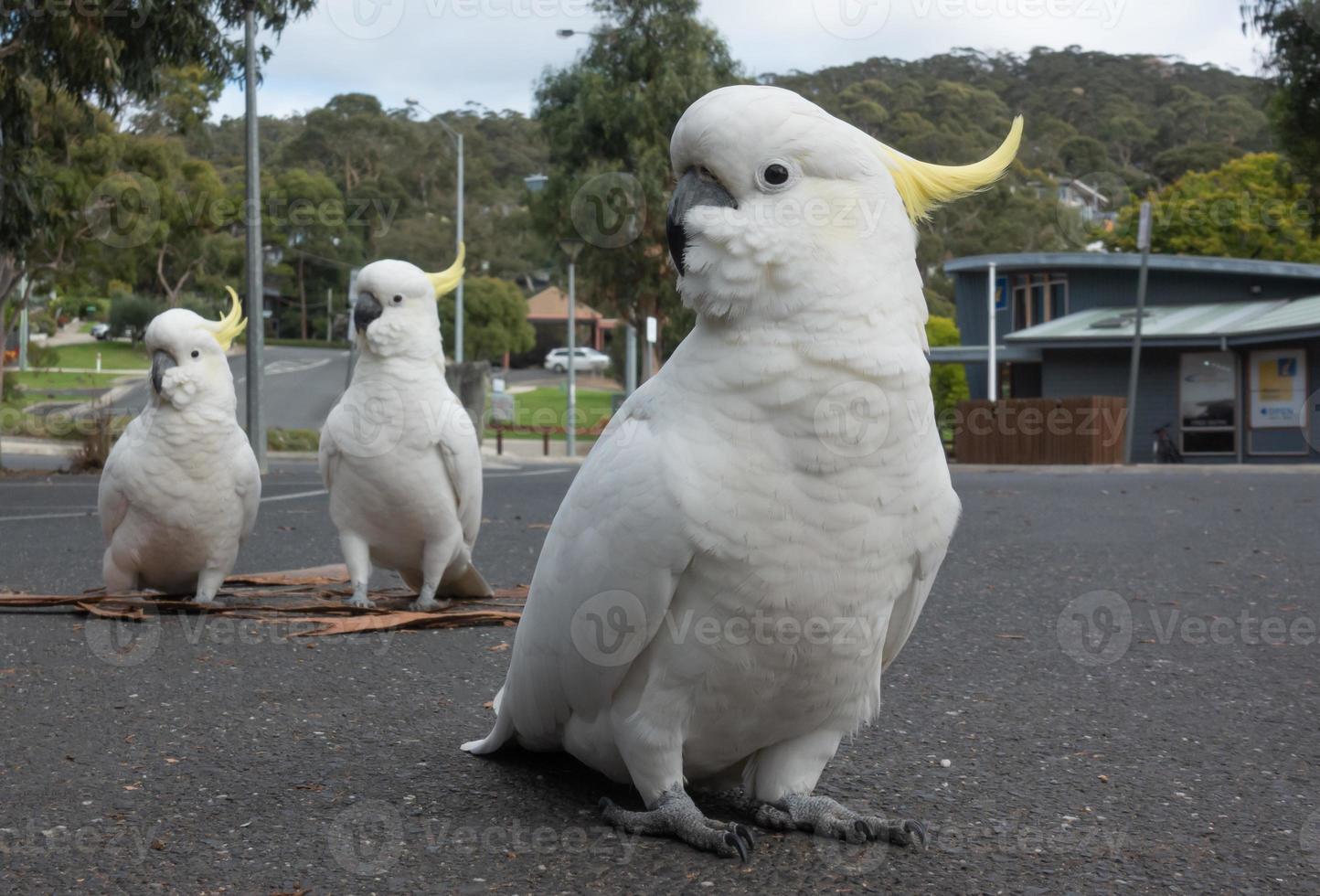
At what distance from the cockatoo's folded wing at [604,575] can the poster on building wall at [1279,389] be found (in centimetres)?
2158

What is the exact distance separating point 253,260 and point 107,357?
36.5 metres

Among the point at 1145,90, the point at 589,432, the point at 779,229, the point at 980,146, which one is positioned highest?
the point at 1145,90

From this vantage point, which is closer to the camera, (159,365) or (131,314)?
(159,365)

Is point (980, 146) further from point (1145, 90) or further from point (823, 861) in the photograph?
point (823, 861)

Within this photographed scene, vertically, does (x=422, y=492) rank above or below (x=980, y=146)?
below

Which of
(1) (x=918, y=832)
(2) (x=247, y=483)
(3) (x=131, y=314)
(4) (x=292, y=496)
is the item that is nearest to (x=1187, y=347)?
(4) (x=292, y=496)

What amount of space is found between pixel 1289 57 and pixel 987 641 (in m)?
10.9

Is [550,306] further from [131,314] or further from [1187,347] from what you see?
[1187,347]

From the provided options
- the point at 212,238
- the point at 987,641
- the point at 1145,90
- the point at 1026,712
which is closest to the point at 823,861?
the point at 1026,712

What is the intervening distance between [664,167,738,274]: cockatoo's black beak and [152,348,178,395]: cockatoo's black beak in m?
A: 3.11

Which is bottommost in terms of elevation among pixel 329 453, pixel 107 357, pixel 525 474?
pixel 525 474

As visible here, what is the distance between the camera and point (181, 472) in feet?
15.7

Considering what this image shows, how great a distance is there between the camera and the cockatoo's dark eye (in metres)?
2.24

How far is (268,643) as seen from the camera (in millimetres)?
4441
